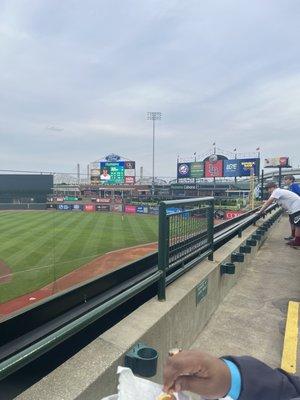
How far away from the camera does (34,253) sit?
20.9 meters

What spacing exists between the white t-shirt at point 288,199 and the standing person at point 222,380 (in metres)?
6.75

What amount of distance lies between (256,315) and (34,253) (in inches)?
742

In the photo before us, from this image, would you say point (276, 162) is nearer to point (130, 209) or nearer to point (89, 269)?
point (130, 209)

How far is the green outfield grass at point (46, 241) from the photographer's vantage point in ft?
52.0

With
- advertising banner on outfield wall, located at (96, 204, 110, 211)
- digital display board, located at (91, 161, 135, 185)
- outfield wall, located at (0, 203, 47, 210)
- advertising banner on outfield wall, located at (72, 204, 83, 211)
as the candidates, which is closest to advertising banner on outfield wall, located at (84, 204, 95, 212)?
advertising banner on outfield wall, located at (72, 204, 83, 211)

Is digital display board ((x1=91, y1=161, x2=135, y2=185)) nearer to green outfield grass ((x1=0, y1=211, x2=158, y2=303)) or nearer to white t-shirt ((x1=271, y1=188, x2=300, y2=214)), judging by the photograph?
green outfield grass ((x1=0, y1=211, x2=158, y2=303))

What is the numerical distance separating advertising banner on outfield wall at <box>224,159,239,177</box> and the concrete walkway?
54012 millimetres

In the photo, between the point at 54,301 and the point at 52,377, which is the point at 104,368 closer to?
the point at 52,377

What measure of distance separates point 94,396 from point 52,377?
253 millimetres

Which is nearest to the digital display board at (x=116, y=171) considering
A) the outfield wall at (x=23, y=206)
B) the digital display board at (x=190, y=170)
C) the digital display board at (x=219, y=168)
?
the digital display board at (x=190, y=170)

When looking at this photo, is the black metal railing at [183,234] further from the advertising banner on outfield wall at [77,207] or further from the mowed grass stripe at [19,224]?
the advertising banner on outfield wall at [77,207]

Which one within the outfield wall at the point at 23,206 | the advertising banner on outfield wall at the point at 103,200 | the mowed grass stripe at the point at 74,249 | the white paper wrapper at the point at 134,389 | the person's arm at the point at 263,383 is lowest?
the mowed grass stripe at the point at 74,249

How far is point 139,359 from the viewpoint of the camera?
216 centimetres

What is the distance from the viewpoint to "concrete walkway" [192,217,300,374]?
340 centimetres
